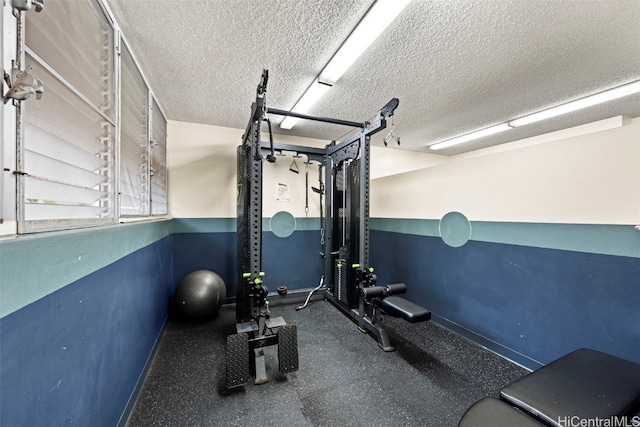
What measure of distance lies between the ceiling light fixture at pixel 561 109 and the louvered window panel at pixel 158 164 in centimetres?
433

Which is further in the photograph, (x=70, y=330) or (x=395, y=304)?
(x=395, y=304)

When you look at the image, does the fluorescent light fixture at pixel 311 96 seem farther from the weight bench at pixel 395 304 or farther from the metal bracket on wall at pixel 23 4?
the weight bench at pixel 395 304

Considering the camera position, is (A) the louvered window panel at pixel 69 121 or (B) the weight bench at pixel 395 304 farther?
(B) the weight bench at pixel 395 304

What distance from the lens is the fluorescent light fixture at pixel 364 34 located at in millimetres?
1412

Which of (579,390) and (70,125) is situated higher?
(70,125)

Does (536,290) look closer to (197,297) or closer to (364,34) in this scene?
(364,34)

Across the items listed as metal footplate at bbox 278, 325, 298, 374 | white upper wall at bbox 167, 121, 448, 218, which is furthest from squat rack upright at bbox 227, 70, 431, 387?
white upper wall at bbox 167, 121, 448, 218

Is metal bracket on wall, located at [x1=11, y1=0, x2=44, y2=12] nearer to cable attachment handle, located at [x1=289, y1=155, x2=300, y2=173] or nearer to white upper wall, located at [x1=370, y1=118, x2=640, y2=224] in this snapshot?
white upper wall, located at [x1=370, y1=118, x2=640, y2=224]

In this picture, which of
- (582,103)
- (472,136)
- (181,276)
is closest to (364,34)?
(582,103)

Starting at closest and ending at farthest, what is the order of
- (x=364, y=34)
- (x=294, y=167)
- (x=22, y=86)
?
1. (x=22, y=86)
2. (x=364, y=34)
3. (x=294, y=167)

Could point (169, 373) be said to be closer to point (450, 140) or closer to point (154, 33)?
point (154, 33)

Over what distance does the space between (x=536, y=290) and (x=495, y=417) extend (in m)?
1.53

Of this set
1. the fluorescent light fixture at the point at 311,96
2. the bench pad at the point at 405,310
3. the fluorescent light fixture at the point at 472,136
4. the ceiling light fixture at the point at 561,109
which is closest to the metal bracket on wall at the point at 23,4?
the fluorescent light fixture at the point at 311,96

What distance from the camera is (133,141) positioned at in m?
1.96
